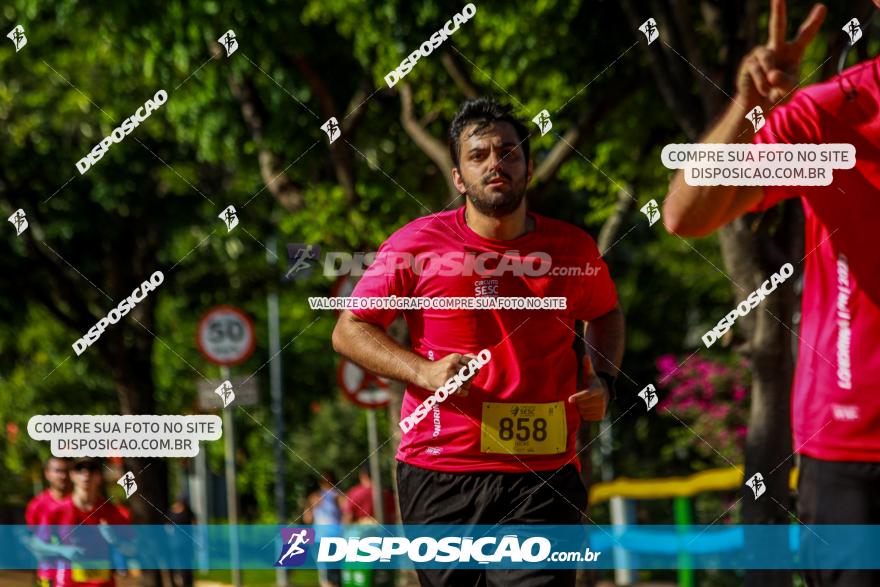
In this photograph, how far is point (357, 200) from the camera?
→ 46.0 feet

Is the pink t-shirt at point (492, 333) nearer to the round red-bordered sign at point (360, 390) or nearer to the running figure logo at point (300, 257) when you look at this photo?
the running figure logo at point (300, 257)

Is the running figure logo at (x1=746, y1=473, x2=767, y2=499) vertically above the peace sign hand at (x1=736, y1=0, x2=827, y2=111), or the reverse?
the running figure logo at (x1=746, y1=473, x2=767, y2=499)

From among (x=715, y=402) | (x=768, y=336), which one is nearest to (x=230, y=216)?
(x=768, y=336)

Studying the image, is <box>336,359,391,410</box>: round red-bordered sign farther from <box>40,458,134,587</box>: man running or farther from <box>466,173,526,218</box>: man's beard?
<box>466,173,526,218</box>: man's beard

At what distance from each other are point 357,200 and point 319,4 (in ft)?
5.30

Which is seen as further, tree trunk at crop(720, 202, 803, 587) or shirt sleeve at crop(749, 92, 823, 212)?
tree trunk at crop(720, 202, 803, 587)

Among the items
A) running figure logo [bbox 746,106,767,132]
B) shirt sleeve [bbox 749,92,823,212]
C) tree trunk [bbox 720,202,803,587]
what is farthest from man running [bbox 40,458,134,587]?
running figure logo [bbox 746,106,767,132]

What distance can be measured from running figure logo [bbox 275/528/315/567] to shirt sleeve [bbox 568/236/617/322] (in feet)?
5.14

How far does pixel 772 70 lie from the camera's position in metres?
3.56

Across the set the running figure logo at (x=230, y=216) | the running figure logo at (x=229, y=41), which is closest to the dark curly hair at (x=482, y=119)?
the running figure logo at (x=230, y=216)

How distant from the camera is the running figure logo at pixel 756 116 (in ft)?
11.8

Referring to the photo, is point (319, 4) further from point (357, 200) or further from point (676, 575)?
point (676, 575)

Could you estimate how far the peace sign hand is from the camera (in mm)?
3568

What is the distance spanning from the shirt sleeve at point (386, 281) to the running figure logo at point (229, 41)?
6.59 m
